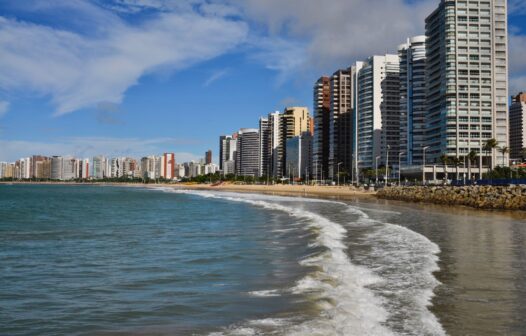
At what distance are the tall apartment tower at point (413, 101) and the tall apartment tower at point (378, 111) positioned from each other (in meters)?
11.6

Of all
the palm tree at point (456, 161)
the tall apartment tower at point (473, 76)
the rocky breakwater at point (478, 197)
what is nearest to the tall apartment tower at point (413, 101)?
the tall apartment tower at point (473, 76)

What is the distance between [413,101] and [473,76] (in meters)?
28.7

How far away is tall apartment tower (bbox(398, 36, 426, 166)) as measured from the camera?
150125 mm

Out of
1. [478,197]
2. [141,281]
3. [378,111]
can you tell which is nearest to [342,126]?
[378,111]

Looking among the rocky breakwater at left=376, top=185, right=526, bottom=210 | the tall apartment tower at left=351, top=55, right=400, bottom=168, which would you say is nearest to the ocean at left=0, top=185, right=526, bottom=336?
the rocky breakwater at left=376, top=185, right=526, bottom=210

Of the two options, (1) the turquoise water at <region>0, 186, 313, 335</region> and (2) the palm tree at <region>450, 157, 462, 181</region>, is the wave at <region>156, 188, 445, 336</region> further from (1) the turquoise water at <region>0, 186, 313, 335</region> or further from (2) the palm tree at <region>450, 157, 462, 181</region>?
(2) the palm tree at <region>450, 157, 462, 181</region>

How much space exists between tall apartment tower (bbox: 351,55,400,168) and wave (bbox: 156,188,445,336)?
15539 centimetres

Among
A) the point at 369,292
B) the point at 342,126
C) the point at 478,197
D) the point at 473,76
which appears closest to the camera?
the point at 369,292

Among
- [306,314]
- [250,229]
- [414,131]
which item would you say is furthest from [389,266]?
[414,131]

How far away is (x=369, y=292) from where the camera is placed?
10.5m

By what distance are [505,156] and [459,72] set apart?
78.6 feet

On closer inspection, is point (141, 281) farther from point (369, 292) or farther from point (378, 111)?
point (378, 111)

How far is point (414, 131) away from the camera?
498ft

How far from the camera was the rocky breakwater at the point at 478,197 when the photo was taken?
4484 centimetres
